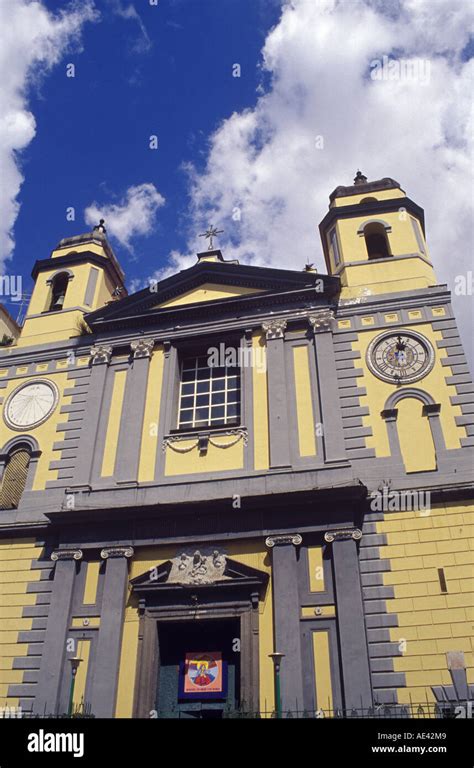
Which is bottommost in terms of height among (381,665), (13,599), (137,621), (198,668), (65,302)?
(381,665)

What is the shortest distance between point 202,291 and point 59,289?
18.2ft

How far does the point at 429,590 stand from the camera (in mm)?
12055

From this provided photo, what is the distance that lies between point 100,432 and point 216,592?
5.43 m

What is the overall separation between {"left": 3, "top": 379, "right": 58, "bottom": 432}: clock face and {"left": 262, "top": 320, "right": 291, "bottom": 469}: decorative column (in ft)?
20.4

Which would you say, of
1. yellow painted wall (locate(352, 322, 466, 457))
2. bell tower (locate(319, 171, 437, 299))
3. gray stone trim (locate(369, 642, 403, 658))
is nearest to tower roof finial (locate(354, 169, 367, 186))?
bell tower (locate(319, 171, 437, 299))

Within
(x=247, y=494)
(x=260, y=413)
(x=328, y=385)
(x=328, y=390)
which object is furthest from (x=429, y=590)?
(x=260, y=413)

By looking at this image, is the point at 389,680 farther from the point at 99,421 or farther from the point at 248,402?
the point at 99,421

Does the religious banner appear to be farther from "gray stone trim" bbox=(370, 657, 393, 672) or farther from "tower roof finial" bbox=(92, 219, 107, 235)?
"tower roof finial" bbox=(92, 219, 107, 235)

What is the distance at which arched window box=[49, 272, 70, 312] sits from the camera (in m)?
20.3

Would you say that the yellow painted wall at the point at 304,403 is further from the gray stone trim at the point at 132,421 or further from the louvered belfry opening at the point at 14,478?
the louvered belfry opening at the point at 14,478

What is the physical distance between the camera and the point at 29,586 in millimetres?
14242

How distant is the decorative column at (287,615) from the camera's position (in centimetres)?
1153

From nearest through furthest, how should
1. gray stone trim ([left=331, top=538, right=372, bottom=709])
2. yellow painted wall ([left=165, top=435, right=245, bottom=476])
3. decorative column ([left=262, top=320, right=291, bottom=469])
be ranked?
1. gray stone trim ([left=331, top=538, right=372, bottom=709])
2. decorative column ([left=262, top=320, right=291, bottom=469])
3. yellow painted wall ([left=165, top=435, right=245, bottom=476])
